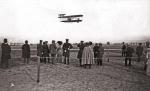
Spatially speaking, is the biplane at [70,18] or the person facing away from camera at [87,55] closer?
the person facing away from camera at [87,55]

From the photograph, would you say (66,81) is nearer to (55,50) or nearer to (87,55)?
(87,55)

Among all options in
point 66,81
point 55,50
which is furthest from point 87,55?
point 66,81

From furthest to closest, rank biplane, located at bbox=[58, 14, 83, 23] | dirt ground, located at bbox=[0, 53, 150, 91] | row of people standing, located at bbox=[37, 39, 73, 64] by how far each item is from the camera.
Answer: biplane, located at bbox=[58, 14, 83, 23] → row of people standing, located at bbox=[37, 39, 73, 64] → dirt ground, located at bbox=[0, 53, 150, 91]

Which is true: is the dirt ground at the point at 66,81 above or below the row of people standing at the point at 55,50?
below

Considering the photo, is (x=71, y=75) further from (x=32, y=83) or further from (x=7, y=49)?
(x=7, y=49)

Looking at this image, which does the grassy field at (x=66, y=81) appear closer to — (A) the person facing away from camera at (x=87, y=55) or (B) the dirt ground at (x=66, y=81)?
(B) the dirt ground at (x=66, y=81)

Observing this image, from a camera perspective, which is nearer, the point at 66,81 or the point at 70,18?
the point at 66,81

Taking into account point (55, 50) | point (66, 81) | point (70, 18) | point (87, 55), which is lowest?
point (66, 81)

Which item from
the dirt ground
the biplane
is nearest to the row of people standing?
the dirt ground

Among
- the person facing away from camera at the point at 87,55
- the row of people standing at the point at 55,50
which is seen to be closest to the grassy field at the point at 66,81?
the person facing away from camera at the point at 87,55

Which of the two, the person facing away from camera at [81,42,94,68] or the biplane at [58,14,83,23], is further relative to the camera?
the biplane at [58,14,83,23]

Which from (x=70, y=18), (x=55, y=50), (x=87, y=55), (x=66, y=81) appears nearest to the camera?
(x=66, y=81)

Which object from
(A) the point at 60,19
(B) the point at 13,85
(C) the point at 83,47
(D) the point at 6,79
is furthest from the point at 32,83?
(A) the point at 60,19

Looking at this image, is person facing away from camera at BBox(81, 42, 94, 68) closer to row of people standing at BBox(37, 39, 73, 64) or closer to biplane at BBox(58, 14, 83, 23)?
row of people standing at BBox(37, 39, 73, 64)
